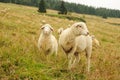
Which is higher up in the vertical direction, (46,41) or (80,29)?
(80,29)

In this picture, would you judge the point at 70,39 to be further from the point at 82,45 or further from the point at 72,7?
the point at 72,7

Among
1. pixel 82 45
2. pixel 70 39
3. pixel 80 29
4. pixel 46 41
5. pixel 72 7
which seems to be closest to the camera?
pixel 80 29

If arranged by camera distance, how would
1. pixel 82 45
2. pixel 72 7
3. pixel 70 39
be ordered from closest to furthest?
pixel 70 39
pixel 82 45
pixel 72 7

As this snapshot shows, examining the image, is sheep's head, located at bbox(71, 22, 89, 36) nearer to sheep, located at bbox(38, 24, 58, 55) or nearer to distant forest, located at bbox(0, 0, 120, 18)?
sheep, located at bbox(38, 24, 58, 55)

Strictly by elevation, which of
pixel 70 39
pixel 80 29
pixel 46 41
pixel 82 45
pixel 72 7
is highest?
pixel 80 29

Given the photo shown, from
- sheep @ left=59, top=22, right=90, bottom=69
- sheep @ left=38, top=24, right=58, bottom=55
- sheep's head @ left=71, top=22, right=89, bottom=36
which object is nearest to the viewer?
sheep's head @ left=71, top=22, right=89, bottom=36

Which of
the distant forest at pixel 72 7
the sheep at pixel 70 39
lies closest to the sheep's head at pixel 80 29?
the sheep at pixel 70 39

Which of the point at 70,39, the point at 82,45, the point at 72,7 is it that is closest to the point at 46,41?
the point at 82,45

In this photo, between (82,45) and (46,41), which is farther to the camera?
(46,41)

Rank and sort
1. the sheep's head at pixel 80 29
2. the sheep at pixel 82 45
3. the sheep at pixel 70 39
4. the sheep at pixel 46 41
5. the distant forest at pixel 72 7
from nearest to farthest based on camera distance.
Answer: the sheep's head at pixel 80 29
the sheep at pixel 70 39
the sheep at pixel 82 45
the sheep at pixel 46 41
the distant forest at pixel 72 7

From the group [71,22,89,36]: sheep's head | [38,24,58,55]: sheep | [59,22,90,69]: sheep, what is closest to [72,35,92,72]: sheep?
[59,22,90,69]: sheep

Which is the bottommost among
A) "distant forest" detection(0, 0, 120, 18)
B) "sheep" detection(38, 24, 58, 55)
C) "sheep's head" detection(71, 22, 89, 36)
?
"distant forest" detection(0, 0, 120, 18)

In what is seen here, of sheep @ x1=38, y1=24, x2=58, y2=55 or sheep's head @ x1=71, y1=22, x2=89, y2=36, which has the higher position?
sheep's head @ x1=71, y1=22, x2=89, y2=36

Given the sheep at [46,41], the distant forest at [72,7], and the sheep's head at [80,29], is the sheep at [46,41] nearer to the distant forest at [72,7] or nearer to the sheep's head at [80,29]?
the sheep's head at [80,29]
